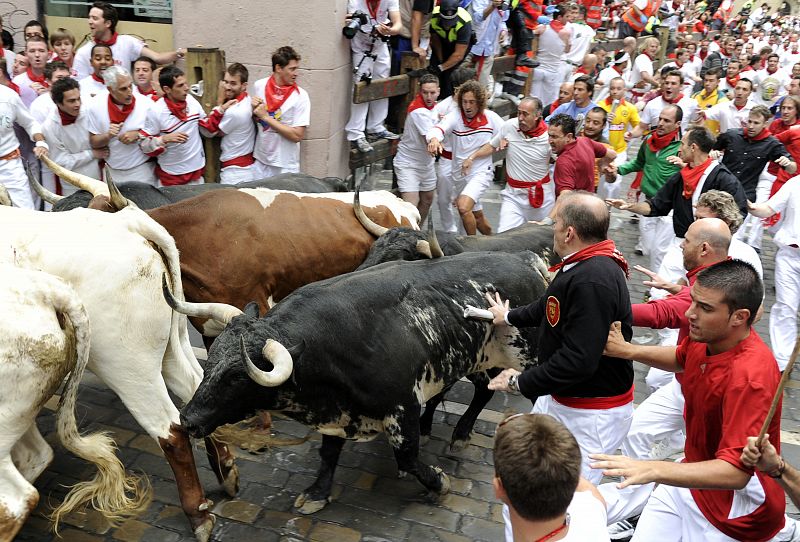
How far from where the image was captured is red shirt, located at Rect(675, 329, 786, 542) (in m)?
3.06

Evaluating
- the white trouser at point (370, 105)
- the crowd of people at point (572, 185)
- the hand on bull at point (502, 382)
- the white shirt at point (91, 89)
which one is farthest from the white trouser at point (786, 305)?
the white shirt at point (91, 89)

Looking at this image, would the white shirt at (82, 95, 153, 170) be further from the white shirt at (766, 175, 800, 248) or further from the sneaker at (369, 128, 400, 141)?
the white shirt at (766, 175, 800, 248)

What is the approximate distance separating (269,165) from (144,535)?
500 cm

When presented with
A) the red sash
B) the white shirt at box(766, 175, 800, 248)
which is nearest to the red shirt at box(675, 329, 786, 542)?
the white shirt at box(766, 175, 800, 248)

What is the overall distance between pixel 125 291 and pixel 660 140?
6378mm

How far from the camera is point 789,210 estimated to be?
7211mm

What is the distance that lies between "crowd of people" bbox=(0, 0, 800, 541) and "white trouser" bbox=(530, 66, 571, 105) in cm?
3

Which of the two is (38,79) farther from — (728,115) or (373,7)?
(728,115)

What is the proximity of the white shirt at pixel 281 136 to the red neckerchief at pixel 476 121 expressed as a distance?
1.89m

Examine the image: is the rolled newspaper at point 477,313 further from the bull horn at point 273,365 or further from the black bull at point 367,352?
the bull horn at point 273,365

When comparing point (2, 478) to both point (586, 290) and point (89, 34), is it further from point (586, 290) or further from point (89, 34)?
point (89, 34)

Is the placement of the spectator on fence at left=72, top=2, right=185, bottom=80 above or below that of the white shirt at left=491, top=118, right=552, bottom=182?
above

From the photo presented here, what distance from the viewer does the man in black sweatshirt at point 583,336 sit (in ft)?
12.3

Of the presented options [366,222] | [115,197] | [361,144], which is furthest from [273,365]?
[361,144]
